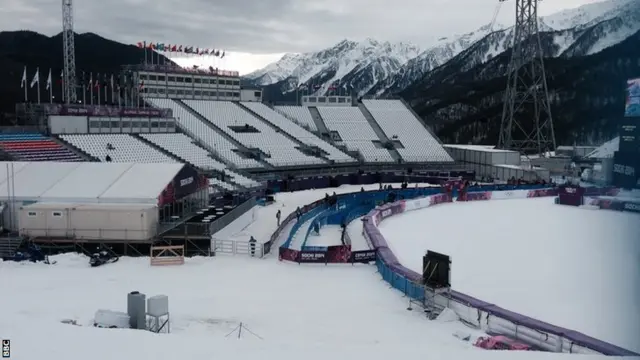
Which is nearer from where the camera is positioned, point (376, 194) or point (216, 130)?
point (376, 194)

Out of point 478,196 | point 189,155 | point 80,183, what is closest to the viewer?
point 80,183

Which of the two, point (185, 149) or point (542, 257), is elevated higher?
point (185, 149)

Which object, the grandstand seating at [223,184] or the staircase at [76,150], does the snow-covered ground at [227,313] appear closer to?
the grandstand seating at [223,184]

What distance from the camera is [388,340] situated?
13914 millimetres

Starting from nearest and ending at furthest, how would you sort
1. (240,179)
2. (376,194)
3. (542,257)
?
(542,257), (376,194), (240,179)

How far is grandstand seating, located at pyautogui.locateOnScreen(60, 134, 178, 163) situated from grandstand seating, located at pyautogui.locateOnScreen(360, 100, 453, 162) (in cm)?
2664

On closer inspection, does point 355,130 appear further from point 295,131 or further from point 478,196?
point 478,196

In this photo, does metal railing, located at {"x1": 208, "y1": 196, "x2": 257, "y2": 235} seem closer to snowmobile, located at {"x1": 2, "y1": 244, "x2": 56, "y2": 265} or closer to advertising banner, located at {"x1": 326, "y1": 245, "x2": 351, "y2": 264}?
advertising banner, located at {"x1": 326, "y1": 245, "x2": 351, "y2": 264}

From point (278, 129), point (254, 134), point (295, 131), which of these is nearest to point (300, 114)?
point (295, 131)

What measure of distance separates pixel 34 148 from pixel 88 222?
72.1 ft

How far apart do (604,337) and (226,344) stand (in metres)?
8.54

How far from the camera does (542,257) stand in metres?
23.4

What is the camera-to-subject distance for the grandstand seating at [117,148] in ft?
146

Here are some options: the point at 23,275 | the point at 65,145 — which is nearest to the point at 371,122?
the point at 65,145
